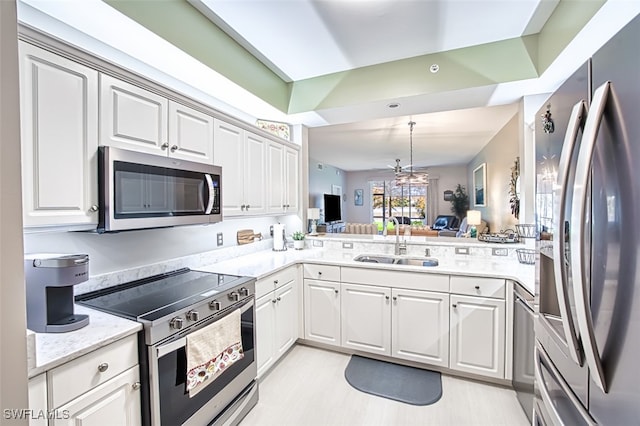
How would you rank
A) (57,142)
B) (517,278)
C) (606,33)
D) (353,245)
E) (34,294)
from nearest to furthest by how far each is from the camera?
1. (34,294)
2. (57,142)
3. (606,33)
4. (517,278)
5. (353,245)

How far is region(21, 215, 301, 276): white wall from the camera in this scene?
149 centimetres

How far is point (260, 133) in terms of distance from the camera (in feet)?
8.83

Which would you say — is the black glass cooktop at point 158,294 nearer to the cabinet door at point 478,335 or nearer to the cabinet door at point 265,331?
the cabinet door at point 265,331

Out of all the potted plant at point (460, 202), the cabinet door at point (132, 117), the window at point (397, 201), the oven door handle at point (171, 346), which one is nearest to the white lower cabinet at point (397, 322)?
the oven door handle at point (171, 346)

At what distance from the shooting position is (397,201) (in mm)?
10594

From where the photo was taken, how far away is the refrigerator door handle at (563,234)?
74 cm

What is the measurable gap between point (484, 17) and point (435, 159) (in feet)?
Answer: 21.3

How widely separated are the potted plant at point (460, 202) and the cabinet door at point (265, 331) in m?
8.23

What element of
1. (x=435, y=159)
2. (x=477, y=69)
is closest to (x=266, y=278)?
(x=477, y=69)

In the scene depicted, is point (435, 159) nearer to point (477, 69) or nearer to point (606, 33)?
point (477, 69)

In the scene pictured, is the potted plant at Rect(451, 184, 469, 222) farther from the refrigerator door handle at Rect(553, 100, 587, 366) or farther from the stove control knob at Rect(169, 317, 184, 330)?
the stove control knob at Rect(169, 317, 184, 330)

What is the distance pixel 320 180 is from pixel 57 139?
24.3ft

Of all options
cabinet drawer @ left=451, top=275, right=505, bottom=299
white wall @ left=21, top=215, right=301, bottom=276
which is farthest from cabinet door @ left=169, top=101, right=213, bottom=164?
cabinet drawer @ left=451, top=275, right=505, bottom=299

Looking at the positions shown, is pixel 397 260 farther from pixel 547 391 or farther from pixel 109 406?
pixel 109 406
